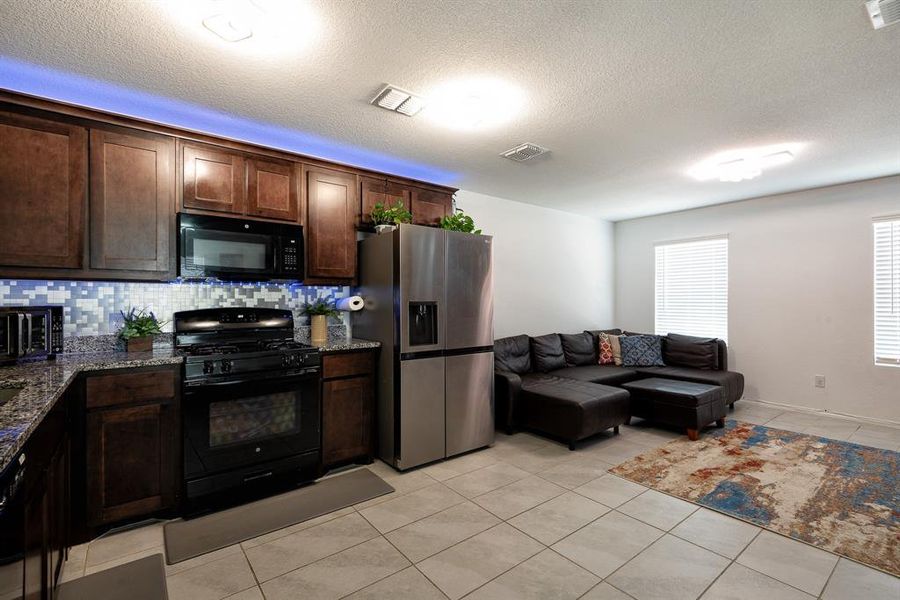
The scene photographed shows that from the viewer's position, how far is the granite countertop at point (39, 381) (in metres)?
1.20

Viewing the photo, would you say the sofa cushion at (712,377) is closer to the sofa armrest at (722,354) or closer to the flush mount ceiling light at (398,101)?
the sofa armrest at (722,354)

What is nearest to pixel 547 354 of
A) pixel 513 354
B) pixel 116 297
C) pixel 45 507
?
pixel 513 354

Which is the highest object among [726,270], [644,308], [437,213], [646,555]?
[437,213]

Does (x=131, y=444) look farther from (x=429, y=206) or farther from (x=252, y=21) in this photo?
(x=429, y=206)

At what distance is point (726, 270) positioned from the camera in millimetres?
5371

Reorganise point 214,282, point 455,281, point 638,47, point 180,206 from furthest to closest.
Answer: point 455,281
point 214,282
point 180,206
point 638,47

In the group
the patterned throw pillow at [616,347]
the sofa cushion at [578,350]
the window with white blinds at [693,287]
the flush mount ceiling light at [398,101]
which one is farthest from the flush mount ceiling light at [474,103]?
the window with white blinds at [693,287]

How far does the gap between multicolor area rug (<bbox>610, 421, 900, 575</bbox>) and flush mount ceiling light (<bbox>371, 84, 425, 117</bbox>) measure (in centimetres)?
300

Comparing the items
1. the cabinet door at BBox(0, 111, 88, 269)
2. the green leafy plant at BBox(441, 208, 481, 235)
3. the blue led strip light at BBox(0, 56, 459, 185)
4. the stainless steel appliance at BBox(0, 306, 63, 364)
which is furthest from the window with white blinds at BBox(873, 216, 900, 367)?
the stainless steel appliance at BBox(0, 306, 63, 364)

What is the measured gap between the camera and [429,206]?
4070 millimetres

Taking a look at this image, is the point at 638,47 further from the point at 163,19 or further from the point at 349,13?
the point at 163,19

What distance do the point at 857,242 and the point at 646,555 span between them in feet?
14.7

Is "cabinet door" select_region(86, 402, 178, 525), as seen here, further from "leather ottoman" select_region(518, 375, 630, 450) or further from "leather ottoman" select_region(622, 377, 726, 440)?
"leather ottoman" select_region(622, 377, 726, 440)

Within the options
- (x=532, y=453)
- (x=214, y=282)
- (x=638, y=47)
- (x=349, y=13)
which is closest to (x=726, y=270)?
(x=532, y=453)
